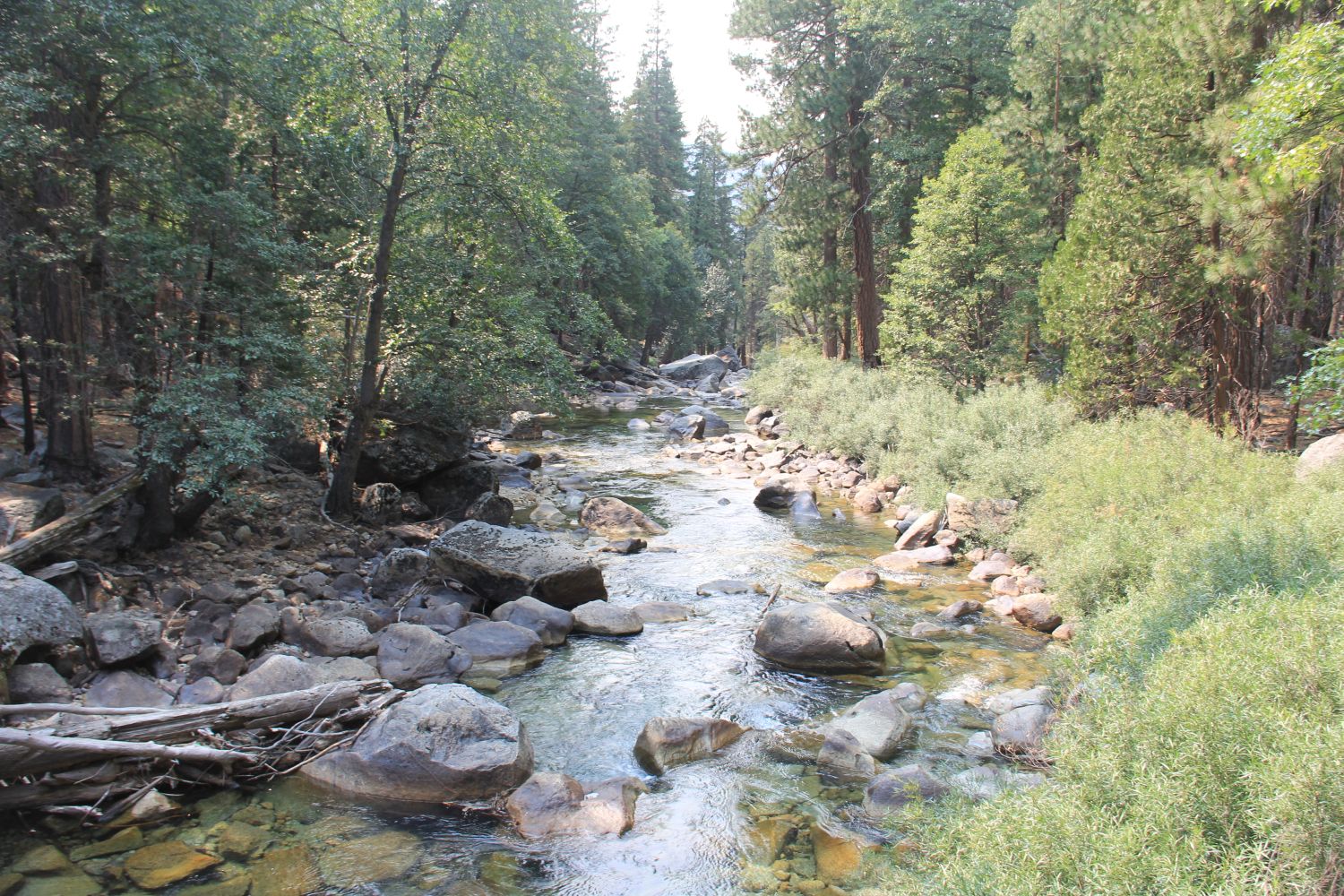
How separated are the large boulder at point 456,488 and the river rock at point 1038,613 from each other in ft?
26.8

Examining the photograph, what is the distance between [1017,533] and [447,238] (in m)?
Result: 8.78

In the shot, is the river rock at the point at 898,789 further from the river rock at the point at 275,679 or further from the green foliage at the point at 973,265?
the green foliage at the point at 973,265

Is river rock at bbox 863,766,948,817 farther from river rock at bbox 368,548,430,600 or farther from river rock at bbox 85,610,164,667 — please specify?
river rock at bbox 368,548,430,600

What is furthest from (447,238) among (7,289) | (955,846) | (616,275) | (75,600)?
(616,275)

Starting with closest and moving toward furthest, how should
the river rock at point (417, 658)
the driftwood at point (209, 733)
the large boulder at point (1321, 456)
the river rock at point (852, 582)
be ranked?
the driftwood at point (209, 733) < the river rock at point (417, 658) < the large boulder at point (1321, 456) < the river rock at point (852, 582)

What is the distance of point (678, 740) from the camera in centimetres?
628

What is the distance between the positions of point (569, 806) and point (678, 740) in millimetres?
1114

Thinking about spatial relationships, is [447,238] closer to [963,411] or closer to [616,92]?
[963,411]

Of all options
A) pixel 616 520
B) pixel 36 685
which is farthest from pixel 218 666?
pixel 616 520

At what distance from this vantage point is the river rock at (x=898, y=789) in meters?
5.36

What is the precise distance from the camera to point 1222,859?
3.17 meters

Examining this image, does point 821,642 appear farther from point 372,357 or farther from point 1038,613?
point 372,357

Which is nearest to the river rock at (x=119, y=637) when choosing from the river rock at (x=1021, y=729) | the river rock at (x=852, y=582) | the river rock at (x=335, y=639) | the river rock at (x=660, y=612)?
the river rock at (x=335, y=639)

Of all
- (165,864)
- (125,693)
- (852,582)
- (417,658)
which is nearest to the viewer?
(165,864)
